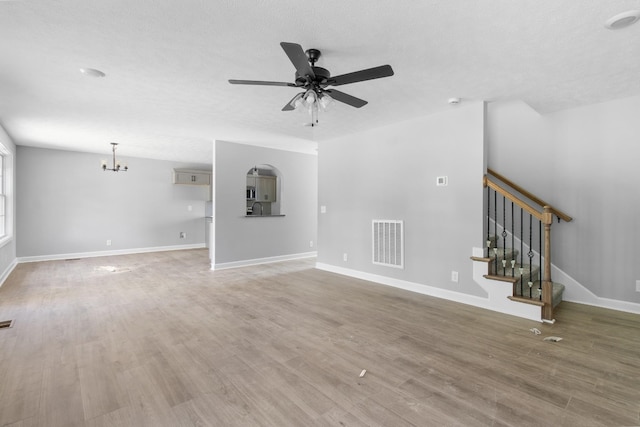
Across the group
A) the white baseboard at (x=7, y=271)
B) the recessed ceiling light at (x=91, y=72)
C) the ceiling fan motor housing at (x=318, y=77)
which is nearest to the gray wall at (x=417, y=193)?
the ceiling fan motor housing at (x=318, y=77)

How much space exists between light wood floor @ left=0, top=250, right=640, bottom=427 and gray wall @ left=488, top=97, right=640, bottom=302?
1.86 ft

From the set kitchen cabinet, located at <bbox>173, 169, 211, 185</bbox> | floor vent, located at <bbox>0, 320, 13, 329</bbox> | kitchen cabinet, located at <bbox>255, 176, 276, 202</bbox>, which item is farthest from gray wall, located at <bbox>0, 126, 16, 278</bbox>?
kitchen cabinet, located at <bbox>255, 176, 276, 202</bbox>

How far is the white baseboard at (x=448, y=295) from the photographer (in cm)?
326

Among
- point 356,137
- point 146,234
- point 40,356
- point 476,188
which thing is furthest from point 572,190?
point 146,234

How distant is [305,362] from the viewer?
2.35 metres

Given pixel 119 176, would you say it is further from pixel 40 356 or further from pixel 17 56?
pixel 40 356

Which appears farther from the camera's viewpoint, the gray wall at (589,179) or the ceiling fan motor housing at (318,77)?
the gray wall at (589,179)

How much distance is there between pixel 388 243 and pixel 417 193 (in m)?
0.89

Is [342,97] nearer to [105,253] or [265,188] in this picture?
[265,188]

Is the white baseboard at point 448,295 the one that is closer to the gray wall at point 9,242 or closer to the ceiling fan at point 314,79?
the ceiling fan at point 314,79

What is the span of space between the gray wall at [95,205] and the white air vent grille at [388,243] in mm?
5706

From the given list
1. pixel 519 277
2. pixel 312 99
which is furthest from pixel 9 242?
pixel 519 277

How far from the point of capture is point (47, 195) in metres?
6.75

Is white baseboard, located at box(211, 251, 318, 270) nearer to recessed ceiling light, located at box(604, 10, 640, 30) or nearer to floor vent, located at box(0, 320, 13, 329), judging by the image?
floor vent, located at box(0, 320, 13, 329)
